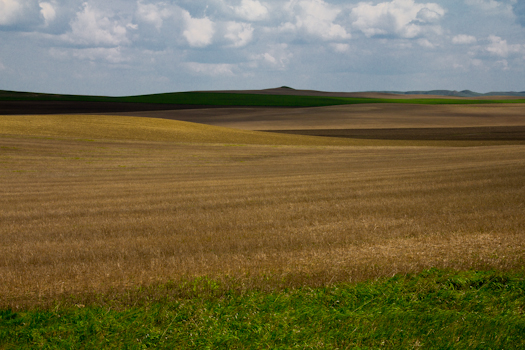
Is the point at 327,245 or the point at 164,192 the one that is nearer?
the point at 327,245

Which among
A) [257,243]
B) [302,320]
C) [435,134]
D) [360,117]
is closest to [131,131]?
[435,134]

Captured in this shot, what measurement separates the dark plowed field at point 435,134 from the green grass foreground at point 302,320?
5332 cm

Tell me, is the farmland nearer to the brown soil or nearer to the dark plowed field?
the dark plowed field

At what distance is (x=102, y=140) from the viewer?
42.7m

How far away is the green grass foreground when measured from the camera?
16.1ft

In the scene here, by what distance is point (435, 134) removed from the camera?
61750mm

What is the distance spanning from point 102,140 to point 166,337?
40.3 meters

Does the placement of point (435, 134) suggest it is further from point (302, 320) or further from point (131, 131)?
point (302, 320)

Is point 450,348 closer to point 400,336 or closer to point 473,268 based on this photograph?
point 400,336

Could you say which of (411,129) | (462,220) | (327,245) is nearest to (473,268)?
(327,245)

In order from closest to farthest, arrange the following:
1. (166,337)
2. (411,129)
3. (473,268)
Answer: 1. (166,337)
2. (473,268)
3. (411,129)

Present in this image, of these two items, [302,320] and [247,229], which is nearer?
[302,320]

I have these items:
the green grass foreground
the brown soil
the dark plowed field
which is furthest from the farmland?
the brown soil

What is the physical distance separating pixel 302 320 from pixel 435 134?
61.1 m
